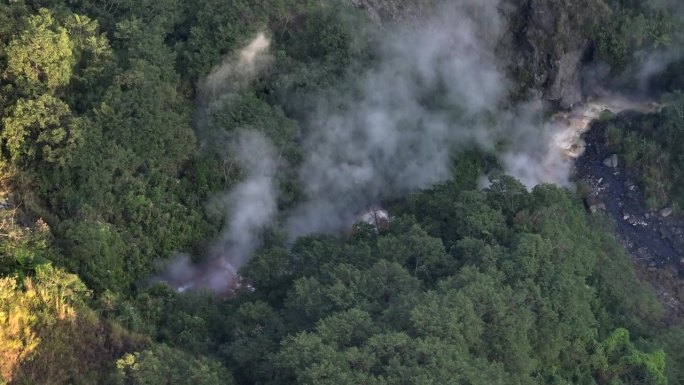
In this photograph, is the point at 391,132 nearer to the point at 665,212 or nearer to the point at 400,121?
the point at 400,121

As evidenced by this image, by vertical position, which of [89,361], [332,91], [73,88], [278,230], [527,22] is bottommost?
[89,361]

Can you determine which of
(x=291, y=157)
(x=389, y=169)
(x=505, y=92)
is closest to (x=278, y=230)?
(x=291, y=157)

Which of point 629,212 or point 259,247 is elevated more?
point 629,212

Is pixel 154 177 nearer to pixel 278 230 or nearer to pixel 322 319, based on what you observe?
pixel 278 230

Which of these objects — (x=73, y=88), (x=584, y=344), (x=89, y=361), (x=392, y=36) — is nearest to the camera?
(x=89, y=361)

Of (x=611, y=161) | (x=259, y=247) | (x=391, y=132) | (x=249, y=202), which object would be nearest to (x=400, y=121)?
(x=391, y=132)

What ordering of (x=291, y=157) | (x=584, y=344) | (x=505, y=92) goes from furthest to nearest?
(x=505, y=92), (x=291, y=157), (x=584, y=344)
